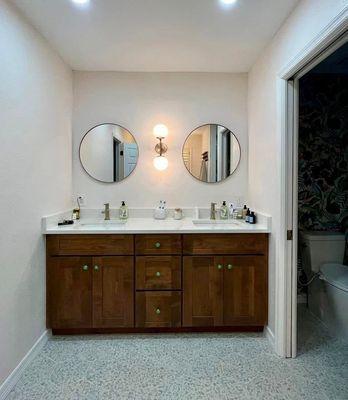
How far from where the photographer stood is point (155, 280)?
221 centimetres

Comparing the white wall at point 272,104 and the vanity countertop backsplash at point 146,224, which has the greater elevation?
the white wall at point 272,104

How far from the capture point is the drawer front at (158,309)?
86.9 inches

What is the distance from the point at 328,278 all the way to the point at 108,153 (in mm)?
2348

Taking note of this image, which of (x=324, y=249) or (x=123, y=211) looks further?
(x=123, y=211)

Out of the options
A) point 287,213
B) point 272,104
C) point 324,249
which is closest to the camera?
point 287,213

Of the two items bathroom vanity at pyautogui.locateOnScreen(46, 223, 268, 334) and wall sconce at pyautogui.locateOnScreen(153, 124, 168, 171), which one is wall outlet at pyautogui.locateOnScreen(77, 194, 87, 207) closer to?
bathroom vanity at pyautogui.locateOnScreen(46, 223, 268, 334)

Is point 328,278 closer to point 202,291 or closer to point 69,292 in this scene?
point 202,291

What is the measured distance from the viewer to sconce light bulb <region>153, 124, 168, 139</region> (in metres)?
2.73

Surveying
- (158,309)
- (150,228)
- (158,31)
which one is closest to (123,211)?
(150,228)

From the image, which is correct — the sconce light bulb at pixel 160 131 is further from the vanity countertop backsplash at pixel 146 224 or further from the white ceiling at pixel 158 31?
the vanity countertop backsplash at pixel 146 224

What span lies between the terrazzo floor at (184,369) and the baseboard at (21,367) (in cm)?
4

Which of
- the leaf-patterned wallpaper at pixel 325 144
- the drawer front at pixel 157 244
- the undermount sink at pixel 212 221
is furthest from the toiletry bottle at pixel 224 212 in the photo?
the leaf-patterned wallpaper at pixel 325 144

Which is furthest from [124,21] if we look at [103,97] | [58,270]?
[58,270]

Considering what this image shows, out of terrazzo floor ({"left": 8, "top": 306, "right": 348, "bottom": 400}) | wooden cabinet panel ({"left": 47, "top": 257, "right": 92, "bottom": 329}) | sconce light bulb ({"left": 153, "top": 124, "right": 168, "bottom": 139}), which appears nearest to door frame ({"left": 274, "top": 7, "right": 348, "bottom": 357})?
terrazzo floor ({"left": 8, "top": 306, "right": 348, "bottom": 400})
